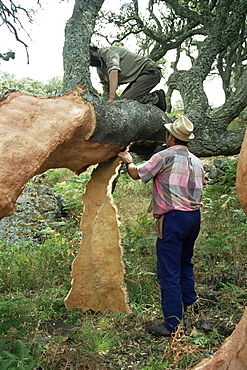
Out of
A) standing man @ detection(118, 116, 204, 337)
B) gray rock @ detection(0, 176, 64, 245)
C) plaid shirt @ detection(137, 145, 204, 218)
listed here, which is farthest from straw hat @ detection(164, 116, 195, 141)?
gray rock @ detection(0, 176, 64, 245)

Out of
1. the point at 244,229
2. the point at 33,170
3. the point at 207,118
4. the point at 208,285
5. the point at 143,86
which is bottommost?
the point at 208,285

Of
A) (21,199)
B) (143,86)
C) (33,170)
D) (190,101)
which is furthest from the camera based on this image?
(21,199)

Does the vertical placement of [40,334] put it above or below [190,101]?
below

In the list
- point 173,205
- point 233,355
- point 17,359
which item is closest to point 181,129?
point 173,205

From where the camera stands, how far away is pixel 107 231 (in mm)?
3746

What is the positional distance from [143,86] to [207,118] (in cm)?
115

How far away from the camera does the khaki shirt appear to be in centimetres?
474

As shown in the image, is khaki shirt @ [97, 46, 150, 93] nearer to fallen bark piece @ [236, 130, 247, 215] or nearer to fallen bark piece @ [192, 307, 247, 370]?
fallen bark piece @ [236, 130, 247, 215]

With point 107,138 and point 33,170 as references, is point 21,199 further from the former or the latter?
point 33,170

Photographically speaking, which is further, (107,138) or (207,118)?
(207,118)

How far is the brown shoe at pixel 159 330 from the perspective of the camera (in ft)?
12.1

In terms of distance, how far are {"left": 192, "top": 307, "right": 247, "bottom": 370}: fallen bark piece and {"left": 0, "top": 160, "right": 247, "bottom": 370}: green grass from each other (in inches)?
19.9

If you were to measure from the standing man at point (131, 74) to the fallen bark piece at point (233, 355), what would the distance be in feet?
10.00

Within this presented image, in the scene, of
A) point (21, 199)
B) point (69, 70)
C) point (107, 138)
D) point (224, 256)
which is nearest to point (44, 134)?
point (107, 138)
